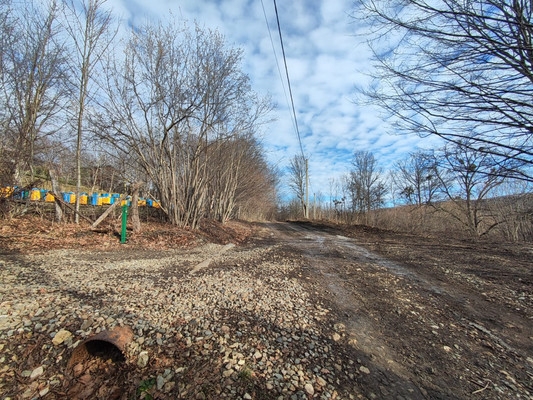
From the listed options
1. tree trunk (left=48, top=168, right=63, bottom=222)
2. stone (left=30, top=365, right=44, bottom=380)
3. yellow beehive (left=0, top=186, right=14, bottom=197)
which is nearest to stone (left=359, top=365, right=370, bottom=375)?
stone (left=30, top=365, right=44, bottom=380)

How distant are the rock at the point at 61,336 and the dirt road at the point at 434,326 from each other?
2.55m

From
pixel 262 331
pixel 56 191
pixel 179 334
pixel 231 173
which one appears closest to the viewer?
pixel 179 334

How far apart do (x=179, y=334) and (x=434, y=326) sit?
2.80m

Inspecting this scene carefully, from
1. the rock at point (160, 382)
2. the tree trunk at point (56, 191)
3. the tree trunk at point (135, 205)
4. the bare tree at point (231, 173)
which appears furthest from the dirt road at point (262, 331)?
the bare tree at point (231, 173)

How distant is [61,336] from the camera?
2162mm

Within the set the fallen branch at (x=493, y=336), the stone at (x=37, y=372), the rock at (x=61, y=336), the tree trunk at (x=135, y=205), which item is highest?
the tree trunk at (x=135, y=205)

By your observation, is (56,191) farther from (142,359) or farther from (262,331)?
(262,331)

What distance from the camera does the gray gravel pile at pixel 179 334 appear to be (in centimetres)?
179

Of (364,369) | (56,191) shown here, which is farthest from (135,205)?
(364,369)

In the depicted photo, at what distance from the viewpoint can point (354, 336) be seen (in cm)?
251

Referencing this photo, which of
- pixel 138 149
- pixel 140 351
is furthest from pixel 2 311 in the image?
pixel 138 149

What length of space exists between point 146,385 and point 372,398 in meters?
1.64

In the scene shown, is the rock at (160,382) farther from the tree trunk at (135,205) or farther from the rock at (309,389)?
the tree trunk at (135,205)

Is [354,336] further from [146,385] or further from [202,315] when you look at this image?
[146,385]
